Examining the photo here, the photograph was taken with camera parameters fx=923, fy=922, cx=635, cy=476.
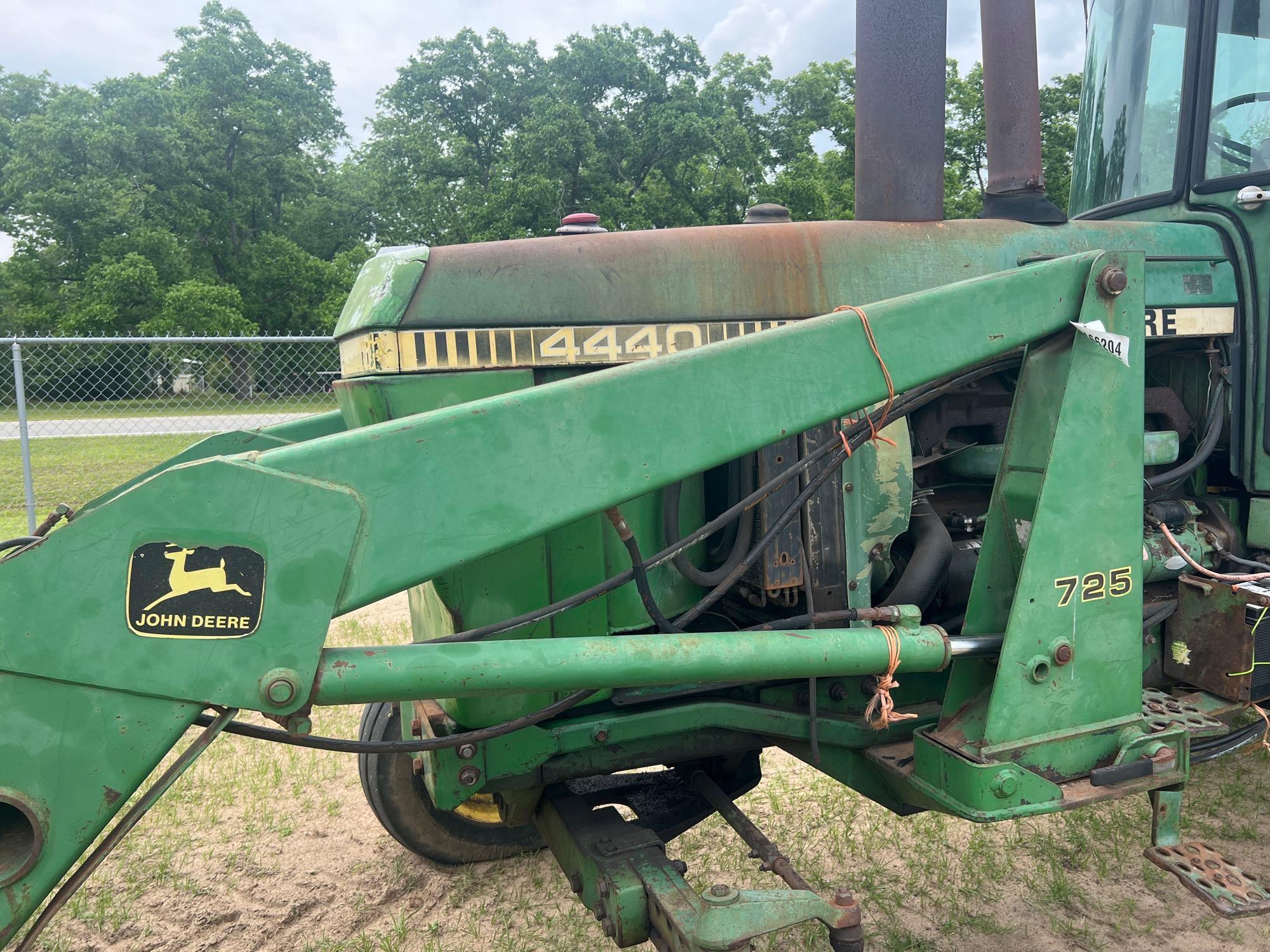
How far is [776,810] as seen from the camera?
11.0ft

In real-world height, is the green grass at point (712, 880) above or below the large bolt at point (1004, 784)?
below

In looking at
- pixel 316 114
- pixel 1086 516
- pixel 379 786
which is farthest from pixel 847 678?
pixel 316 114

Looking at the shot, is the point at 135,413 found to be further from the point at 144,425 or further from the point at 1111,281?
the point at 1111,281

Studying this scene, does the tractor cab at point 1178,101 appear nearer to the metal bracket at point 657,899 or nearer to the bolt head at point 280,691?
the metal bracket at point 657,899

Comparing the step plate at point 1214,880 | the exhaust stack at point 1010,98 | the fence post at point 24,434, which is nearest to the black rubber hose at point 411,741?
the step plate at point 1214,880

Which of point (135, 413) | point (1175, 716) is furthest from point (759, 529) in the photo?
point (135, 413)

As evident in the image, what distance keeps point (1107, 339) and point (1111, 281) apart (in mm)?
129

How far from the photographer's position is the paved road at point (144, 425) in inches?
294

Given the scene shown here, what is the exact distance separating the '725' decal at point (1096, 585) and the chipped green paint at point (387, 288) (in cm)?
162

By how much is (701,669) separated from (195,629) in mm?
869

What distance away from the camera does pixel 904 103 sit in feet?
8.77

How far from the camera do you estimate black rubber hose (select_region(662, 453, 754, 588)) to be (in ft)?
7.43

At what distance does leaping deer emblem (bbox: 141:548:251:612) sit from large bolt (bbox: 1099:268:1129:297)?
1.84 metres

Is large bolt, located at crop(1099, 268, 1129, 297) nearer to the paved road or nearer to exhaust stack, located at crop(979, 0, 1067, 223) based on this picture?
exhaust stack, located at crop(979, 0, 1067, 223)
